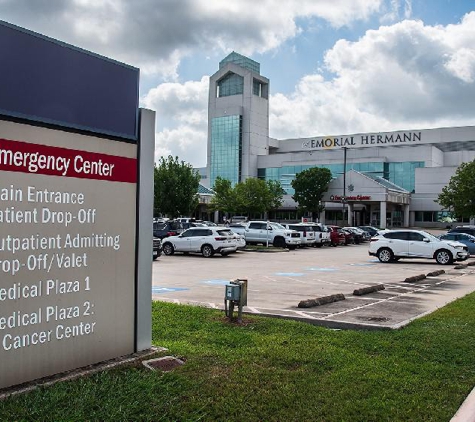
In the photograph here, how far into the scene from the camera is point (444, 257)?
2538 centimetres

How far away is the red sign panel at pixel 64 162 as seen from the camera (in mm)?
5068

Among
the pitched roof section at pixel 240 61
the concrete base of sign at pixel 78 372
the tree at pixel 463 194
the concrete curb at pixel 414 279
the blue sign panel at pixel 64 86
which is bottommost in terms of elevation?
the concrete curb at pixel 414 279

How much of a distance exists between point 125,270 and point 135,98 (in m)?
2.02

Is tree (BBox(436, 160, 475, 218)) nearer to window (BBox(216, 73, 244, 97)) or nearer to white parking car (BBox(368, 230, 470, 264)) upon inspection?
white parking car (BBox(368, 230, 470, 264))

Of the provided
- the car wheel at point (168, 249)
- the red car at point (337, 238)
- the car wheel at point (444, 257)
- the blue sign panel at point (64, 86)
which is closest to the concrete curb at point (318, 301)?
the blue sign panel at point (64, 86)

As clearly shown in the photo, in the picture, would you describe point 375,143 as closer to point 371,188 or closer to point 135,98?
point 371,188

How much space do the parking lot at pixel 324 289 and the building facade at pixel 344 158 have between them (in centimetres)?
5370

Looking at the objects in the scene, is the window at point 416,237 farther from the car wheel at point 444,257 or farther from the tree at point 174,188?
the tree at point 174,188

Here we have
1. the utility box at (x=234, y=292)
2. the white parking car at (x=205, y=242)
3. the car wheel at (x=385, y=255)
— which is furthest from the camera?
the white parking car at (x=205, y=242)

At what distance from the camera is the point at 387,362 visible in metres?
6.62

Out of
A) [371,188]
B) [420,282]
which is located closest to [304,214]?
[371,188]

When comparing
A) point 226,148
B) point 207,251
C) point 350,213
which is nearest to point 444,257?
point 207,251

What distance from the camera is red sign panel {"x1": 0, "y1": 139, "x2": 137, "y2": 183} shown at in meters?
5.07

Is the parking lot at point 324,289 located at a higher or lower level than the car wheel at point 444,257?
lower
